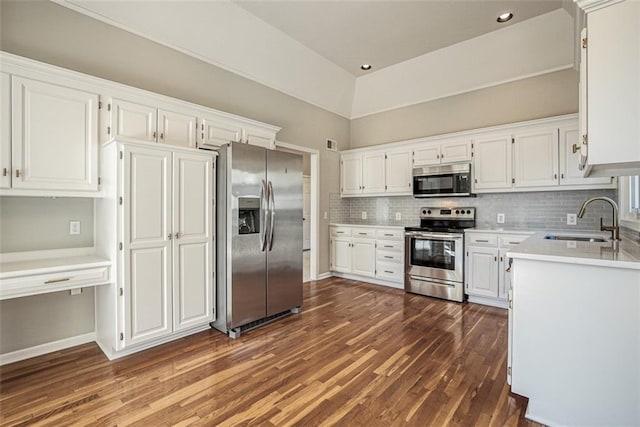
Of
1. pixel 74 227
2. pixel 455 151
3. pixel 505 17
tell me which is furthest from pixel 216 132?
pixel 505 17

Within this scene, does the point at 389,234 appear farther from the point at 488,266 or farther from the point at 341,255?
the point at 488,266

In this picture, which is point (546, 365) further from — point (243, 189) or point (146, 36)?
point (146, 36)

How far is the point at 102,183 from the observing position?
8.67 ft

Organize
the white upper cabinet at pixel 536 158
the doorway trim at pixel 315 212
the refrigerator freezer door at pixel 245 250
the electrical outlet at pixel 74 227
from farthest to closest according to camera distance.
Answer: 1. the doorway trim at pixel 315 212
2. the white upper cabinet at pixel 536 158
3. the refrigerator freezer door at pixel 245 250
4. the electrical outlet at pixel 74 227

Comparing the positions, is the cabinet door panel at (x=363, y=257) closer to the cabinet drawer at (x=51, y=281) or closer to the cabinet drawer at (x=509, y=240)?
the cabinet drawer at (x=509, y=240)

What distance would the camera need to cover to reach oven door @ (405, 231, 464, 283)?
4059 mm

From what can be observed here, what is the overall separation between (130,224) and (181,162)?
71 cm

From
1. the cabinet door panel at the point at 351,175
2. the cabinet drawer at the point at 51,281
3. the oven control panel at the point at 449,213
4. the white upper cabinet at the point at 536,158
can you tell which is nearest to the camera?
the cabinet drawer at the point at 51,281

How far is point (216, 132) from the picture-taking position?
3.47m

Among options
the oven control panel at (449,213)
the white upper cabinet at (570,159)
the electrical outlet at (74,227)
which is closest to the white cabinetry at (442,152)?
the oven control panel at (449,213)

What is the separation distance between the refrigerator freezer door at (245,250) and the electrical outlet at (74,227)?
1314mm

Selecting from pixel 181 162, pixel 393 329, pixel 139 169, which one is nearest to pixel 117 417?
pixel 139 169

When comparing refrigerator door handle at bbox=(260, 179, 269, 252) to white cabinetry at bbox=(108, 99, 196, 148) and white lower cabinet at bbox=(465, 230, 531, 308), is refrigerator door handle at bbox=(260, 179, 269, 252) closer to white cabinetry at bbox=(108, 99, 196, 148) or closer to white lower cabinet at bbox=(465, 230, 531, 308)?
white cabinetry at bbox=(108, 99, 196, 148)

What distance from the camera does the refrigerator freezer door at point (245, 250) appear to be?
2986 millimetres
